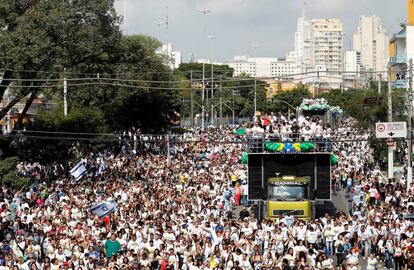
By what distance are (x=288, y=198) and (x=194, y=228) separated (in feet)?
17.0

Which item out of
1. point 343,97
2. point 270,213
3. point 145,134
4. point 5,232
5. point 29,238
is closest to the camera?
point 29,238

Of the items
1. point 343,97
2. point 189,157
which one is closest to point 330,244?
point 189,157

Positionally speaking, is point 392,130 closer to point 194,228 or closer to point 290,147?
point 290,147

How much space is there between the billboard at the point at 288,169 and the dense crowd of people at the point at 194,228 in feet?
3.17

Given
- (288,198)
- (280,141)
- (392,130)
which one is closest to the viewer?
(288,198)

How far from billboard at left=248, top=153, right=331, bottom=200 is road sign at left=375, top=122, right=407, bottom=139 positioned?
24.2 feet

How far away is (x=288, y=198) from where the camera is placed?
2945 cm

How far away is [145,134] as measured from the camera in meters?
69.4

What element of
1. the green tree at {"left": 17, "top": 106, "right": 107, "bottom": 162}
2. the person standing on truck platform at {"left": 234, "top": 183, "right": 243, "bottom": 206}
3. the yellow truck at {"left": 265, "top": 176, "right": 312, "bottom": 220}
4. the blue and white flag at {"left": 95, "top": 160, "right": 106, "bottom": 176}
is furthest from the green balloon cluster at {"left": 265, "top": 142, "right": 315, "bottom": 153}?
the blue and white flag at {"left": 95, "top": 160, "right": 106, "bottom": 176}

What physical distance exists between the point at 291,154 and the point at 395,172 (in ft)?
58.6

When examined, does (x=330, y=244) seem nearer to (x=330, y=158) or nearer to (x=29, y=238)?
(x=330, y=158)

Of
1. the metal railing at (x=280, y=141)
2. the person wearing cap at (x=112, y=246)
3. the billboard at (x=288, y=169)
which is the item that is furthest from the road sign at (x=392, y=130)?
the person wearing cap at (x=112, y=246)

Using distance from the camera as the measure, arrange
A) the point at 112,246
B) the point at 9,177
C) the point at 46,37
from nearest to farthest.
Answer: the point at 112,246 < the point at 9,177 < the point at 46,37

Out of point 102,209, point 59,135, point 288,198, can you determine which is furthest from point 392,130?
point 59,135
